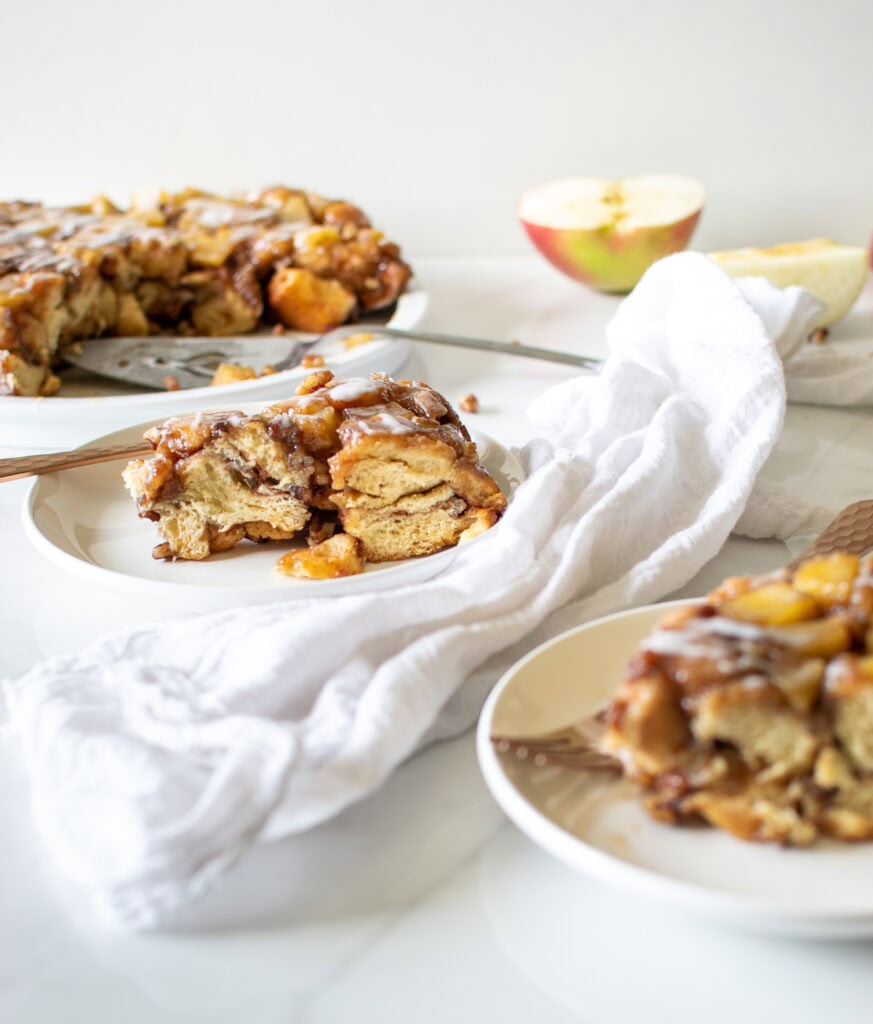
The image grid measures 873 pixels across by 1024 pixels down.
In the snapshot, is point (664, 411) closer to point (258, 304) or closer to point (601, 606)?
point (601, 606)

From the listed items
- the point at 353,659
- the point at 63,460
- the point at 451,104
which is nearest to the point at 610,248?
the point at 451,104

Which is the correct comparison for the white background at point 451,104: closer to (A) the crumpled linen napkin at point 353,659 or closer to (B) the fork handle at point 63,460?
(A) the crumpled linen napkin at point 353,659

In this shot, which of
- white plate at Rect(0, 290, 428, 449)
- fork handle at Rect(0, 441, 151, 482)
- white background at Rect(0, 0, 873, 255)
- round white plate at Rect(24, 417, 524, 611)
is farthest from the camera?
white background at Rect(0, 0, 873, 255)

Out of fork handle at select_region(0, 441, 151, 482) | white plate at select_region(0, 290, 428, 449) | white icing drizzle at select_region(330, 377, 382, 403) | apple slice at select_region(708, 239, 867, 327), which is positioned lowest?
white plate at select_region(0, 290, 428, 449)

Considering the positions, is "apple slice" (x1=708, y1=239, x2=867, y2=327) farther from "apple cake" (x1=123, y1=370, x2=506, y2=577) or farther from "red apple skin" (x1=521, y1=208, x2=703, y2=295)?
"apple cake" (x1=123, y1=370, x2=506, y2=577)

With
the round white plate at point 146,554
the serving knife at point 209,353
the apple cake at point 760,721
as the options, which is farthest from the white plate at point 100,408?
the apple cake at point 760,721

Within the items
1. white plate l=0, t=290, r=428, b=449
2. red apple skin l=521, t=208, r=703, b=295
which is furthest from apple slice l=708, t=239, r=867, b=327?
white plate l=0, t=290, r=428, b=449
